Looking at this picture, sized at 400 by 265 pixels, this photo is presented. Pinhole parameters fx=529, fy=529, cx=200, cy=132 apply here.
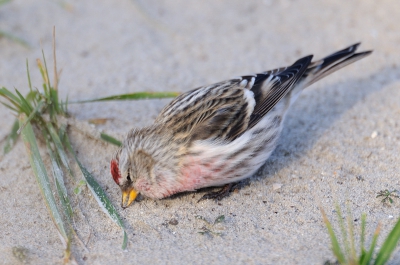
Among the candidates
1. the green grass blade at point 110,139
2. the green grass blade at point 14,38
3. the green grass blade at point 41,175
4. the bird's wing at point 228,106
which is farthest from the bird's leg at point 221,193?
the green grass blade at point 14,38

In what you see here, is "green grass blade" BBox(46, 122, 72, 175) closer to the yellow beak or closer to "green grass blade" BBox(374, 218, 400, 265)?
the yellow beak

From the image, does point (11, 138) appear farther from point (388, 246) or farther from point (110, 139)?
point (388, 246)

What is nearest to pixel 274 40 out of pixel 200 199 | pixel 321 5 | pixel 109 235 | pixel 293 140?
pixel 321 5

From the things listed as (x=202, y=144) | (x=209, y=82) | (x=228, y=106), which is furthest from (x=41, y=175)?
(x=209, y=82)

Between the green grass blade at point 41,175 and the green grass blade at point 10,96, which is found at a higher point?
the green grass blade at point 10,96

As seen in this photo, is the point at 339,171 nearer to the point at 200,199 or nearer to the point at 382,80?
the point at 200,199

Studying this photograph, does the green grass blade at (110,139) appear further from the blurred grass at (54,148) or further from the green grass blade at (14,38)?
the green grass blade at (14,38)
